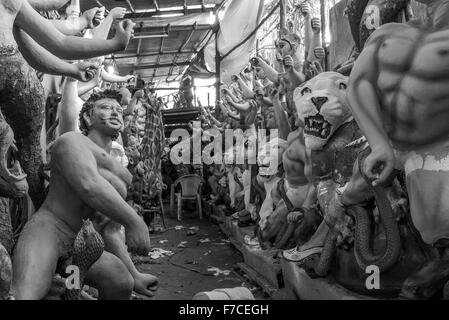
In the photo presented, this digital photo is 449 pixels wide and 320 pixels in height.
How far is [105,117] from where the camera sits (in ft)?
A: 7.09

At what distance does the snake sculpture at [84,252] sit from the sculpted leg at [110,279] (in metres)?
0.09

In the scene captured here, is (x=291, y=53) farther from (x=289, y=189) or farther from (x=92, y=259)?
(x=92, y=259)

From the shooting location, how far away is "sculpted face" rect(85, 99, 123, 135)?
216 centimetres

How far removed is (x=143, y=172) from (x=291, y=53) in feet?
8.79

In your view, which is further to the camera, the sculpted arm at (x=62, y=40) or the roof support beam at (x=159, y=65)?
the roof support beam at (x=159, y=65)

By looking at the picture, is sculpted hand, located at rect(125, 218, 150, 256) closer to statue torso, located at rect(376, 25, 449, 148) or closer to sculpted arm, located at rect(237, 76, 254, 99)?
statue torso, located at rect(376, 25, 449, 148)

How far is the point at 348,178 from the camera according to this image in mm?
2658

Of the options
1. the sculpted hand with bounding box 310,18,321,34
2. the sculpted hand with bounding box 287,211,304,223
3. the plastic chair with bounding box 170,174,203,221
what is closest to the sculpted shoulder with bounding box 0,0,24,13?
the sculpted hand with bounding box 287,211,304,223

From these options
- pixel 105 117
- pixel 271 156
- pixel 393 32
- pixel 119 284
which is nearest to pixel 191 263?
pixel 271 156

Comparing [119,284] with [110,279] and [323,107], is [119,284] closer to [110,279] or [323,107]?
[110,279]

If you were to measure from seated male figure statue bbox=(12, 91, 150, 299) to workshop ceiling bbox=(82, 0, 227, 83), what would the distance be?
5553 mm

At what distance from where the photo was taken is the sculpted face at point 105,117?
2.16 meters

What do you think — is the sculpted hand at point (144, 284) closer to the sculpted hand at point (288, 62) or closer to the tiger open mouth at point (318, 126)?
the tiger open mouth at point (318, 126)

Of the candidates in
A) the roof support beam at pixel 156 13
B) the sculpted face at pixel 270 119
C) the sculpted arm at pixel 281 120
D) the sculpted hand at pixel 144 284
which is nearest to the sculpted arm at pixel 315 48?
the sculpted arm at pixel 281 120
